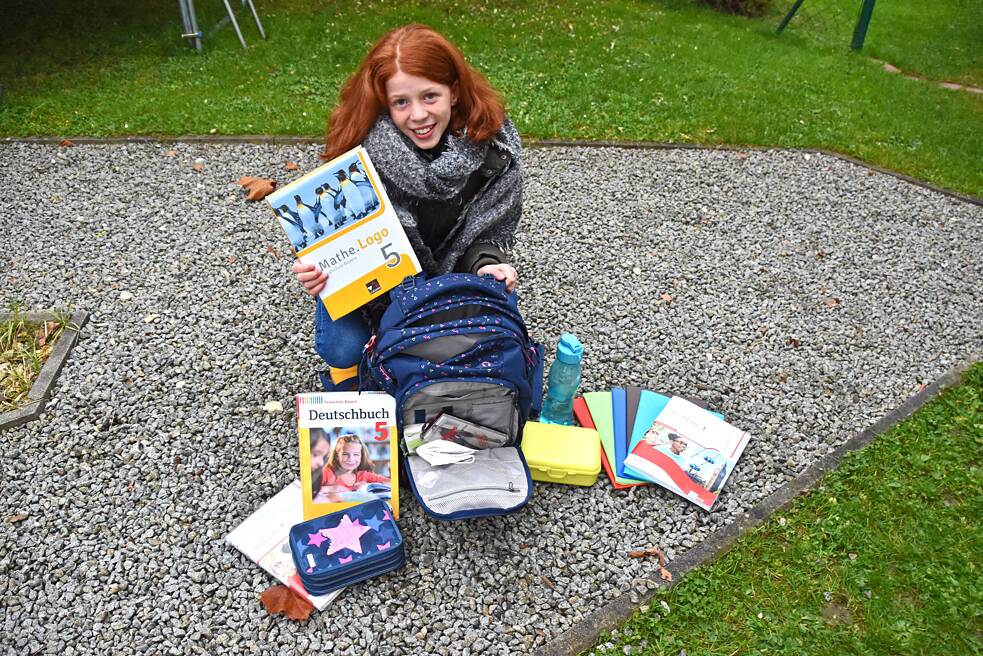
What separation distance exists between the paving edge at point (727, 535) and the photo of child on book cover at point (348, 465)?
0.92 m

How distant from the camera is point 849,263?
4.64 metres

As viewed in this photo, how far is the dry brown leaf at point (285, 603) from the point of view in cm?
238

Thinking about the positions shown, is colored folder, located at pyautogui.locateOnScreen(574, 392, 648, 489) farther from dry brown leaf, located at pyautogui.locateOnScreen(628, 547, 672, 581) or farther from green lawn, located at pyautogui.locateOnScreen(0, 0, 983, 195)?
A: green lawn, located at pyautogui.locateOnScreen(0, 0, 983, 195)

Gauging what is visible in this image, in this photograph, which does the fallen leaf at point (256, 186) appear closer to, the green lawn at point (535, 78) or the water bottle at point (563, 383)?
the green lawn at point (535, 78)

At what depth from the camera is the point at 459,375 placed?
95.7 inches

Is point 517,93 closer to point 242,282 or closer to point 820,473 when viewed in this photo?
point 242,282

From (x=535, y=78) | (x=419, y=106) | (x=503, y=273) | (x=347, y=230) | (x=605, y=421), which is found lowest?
(x=605, y=421)

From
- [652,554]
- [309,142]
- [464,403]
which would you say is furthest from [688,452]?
[309,142]

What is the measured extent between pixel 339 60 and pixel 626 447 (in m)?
6.07

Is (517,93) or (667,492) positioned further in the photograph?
(517,93)

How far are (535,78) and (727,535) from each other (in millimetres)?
5812

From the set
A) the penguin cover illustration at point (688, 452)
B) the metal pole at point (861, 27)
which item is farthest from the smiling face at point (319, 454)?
the metal pole at point (861, 27)

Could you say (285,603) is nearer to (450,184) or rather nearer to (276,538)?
(276,538)

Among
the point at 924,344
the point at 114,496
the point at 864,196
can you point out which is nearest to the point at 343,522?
the point at 114,496
